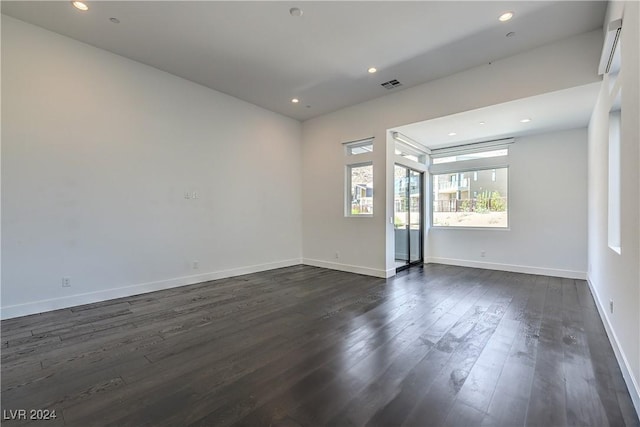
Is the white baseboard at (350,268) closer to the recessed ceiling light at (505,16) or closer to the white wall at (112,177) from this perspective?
the white wall at (112,177)

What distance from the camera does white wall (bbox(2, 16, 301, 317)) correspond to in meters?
3.33

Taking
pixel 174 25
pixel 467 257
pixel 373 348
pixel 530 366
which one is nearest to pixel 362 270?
pixel 467 257

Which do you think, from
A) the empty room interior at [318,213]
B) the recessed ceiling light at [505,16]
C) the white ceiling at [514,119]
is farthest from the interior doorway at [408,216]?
the recessed ceiling light at [505,16]

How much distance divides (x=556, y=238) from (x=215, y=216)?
6513 mm

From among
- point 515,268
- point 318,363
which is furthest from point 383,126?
point 318,363

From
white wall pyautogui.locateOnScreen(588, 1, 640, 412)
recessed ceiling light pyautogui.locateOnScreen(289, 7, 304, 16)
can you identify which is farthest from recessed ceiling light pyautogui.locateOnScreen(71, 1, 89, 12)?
white wall pyautogui.locateOnScreen(588, 1, 640, 412)

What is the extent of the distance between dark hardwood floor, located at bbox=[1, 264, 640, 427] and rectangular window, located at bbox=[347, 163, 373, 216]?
226 centimetres

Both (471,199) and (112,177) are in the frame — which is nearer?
(112,177)

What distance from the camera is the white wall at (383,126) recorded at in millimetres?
3547

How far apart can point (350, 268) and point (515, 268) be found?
3.43m

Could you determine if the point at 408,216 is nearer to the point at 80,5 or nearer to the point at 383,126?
the point at 383,126

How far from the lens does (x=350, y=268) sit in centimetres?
583

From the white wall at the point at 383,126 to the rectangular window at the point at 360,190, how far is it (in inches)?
7.8

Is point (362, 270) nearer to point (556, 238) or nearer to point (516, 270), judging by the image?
point (516, 270)
